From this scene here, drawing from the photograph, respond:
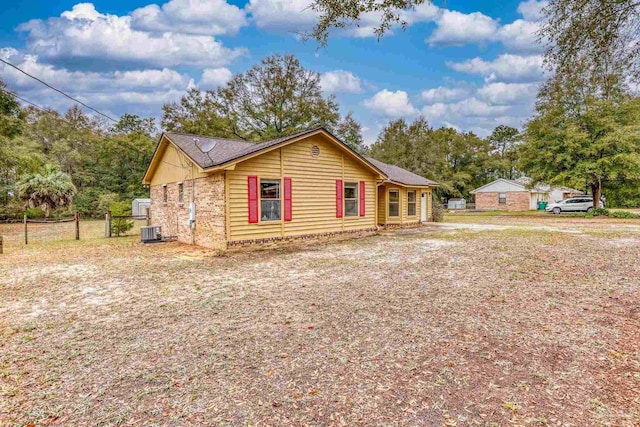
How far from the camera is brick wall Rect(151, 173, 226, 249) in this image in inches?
402

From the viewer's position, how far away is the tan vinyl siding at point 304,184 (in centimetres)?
1031

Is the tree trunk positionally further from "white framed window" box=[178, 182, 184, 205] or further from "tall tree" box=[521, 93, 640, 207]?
"white framed window" box=[178, 182, 184, 205]

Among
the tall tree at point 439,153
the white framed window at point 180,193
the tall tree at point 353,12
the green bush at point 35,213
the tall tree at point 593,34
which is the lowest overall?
the green bush at point 35,213

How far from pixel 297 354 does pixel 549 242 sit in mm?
11139

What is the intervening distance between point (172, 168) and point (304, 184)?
553 centimetres

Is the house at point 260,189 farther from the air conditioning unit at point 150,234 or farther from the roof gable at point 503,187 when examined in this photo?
the roof gable at point 503,187

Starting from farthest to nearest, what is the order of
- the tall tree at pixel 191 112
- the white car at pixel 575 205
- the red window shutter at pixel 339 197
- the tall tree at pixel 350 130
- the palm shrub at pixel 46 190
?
the tall tree at pixel 350 130 < the tall tree at pixel 191 112 < the white car at pixel 575 205 < the palm shrub at pixel 46 190 < the red window shutter at pixel 339 197

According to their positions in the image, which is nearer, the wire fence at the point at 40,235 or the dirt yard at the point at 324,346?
the dirt yard at the point at 324,346

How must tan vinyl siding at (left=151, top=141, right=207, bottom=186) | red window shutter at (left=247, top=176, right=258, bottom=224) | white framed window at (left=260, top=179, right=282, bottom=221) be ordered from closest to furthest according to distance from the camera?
red window shutter at (left=247, top=176, right=258, bottom=224)
white framed window at (left=260, top=179, right=282, bottom=221)
tan vinyl siding at (left=151, top=141, right=207, bottom=186)

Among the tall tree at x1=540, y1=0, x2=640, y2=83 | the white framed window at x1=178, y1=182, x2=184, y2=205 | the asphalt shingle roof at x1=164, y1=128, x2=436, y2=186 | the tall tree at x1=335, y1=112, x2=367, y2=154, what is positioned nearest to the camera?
the tall tree at x1=540, y1=0, x2=640, y2=83

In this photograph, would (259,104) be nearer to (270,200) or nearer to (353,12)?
(270,200)

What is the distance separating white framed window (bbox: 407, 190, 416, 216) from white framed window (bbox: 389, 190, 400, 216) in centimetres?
106

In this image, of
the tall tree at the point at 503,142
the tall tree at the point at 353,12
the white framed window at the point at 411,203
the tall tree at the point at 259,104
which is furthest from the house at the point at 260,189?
the tall tree at the point at 503,142

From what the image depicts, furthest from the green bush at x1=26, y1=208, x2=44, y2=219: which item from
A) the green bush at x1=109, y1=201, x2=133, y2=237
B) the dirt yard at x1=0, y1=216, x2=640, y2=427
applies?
the dirt yard at x1=0, y1=216, x2=640, y2=427
